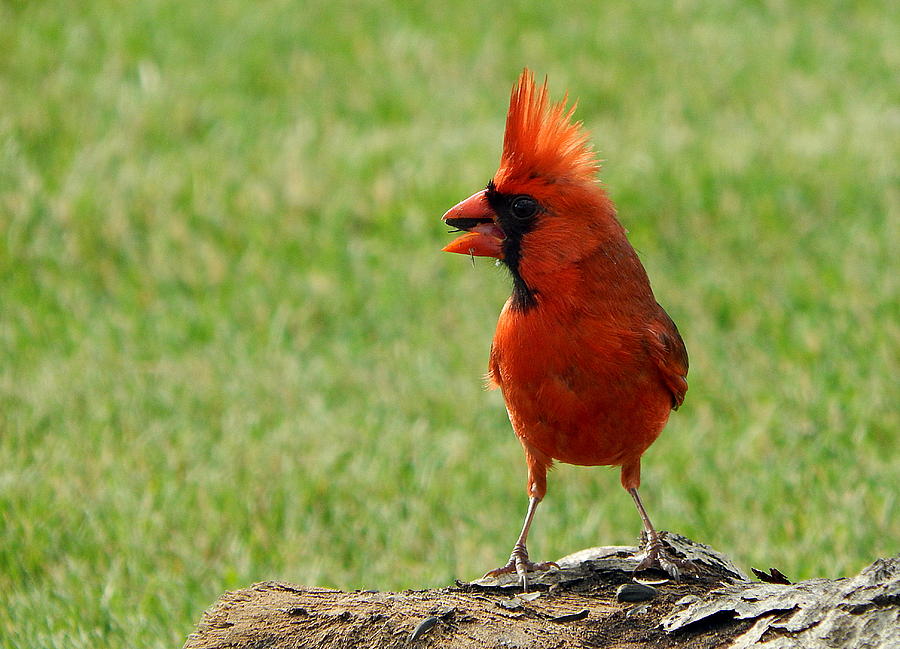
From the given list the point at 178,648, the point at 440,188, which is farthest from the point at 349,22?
the point at 178,648


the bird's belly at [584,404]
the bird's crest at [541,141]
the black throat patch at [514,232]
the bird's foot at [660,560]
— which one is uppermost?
the bird's crest at [541,141]

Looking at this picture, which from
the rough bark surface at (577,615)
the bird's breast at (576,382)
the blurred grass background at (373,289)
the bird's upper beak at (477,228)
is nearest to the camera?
the rough bark surface at (577,615)

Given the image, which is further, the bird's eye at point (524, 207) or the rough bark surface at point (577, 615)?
the bird's eye at point (524, 207)

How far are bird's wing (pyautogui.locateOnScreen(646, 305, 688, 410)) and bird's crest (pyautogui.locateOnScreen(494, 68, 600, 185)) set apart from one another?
45 cm

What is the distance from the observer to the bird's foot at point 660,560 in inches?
120

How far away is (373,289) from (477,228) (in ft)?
10.5

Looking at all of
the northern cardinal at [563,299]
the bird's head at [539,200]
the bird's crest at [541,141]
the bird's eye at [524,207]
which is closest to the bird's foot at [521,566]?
the northern cardinal at [563,299]

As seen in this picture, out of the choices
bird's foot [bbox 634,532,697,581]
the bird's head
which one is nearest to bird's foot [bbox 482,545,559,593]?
bird's foot [bbox 634,532,697,581]

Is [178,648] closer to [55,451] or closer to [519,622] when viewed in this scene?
[519,622]

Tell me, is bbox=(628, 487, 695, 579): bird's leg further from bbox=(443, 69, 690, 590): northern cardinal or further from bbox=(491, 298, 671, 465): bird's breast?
bbox=(491, 298, 671, 465): bird's breast

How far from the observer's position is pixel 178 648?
11.6 ft

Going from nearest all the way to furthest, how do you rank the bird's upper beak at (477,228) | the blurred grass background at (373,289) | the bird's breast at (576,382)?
the bird's breast at (576,382), the bird's upper beak at (477,228), the blurred grass background at (373,289)

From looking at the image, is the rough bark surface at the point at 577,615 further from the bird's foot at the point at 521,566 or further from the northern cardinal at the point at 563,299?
the northern cardinal at the point at 563,299

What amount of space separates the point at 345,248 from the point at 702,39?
12.1ft
